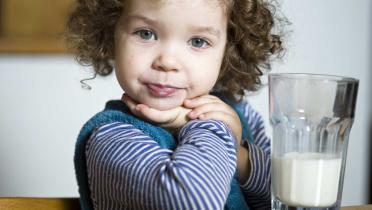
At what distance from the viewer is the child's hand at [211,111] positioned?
2.85 ft

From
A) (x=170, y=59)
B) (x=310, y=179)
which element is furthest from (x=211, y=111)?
(x=310, y=179)

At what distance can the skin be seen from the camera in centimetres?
83

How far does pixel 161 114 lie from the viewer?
86 cm

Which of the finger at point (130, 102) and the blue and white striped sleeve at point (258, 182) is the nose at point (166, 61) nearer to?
the finger at point (130, 102)

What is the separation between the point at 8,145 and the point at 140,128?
1071 mm

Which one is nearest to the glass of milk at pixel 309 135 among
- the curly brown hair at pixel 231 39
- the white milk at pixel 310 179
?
the white milk at pixel 310 179

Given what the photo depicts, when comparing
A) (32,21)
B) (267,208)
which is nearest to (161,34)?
(267,208)

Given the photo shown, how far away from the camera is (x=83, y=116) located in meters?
1.85

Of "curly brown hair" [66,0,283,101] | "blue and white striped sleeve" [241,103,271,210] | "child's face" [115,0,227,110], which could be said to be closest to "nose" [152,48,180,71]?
"child's face" [115,0,227,110]

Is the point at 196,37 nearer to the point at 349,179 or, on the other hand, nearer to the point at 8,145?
the point at 8,145

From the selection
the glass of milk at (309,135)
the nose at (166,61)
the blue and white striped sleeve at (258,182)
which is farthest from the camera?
the blue and white striped sleeve at (258,182)

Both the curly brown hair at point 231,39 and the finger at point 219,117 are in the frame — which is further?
the curly brown hair at point 231,39

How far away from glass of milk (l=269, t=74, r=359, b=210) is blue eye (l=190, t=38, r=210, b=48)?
0.18m

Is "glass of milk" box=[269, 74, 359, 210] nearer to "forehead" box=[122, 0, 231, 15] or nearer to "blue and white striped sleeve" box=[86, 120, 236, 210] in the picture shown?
"blue and white striped sleeve" box=[86, 120, 236, 210]
